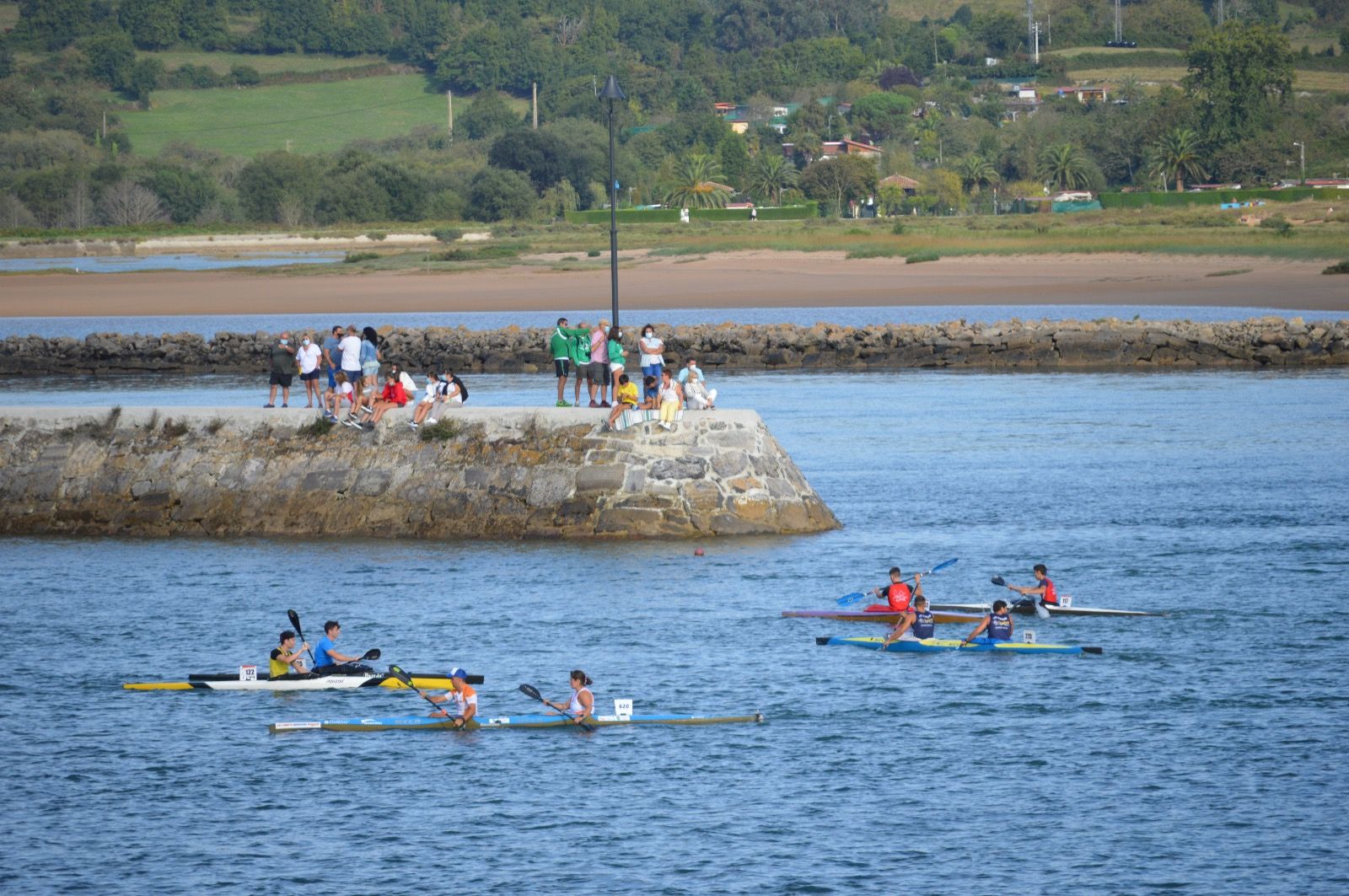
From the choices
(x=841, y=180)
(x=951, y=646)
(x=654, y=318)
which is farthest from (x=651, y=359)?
(x=841, y=180)

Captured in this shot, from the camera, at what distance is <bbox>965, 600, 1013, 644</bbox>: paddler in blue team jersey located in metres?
26.4

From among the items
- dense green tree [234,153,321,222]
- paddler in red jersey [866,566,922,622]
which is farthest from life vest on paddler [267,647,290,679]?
dense green tree [234,153,321,222]

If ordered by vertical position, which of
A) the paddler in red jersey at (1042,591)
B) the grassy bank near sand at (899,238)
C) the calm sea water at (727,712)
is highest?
the grassy bank near sand at (899,238)

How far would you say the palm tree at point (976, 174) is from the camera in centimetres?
18038

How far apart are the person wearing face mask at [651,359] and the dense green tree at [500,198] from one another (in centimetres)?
12663

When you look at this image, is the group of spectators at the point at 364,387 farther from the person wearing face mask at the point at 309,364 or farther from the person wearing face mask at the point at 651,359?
the person wearing face mask at the point at 651,359

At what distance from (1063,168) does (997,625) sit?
152262 mm

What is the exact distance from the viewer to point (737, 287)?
97.3m

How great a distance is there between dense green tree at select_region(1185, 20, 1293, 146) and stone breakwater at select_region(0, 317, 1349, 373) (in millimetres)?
105968

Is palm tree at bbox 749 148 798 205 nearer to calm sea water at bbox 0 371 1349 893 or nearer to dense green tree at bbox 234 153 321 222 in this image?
dense green tree at bbox 234 153 321 222

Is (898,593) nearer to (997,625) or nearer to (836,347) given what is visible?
(997,625)

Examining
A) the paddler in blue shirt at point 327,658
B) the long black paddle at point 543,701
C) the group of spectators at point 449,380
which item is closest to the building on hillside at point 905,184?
the group of spectators at point 449,380

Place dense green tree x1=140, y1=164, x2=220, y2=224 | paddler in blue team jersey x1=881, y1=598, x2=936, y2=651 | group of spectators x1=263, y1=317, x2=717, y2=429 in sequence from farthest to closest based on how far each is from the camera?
dense green tree x1=140, y1=164, x2=220, y2=224 < group of spectators x1=263, y1=317, x2=717, y2=429 < paddler in blue team jersey x1=881, y1=598, x2=936, y2=651

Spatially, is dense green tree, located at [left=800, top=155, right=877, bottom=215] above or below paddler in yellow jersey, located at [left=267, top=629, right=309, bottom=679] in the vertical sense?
above
